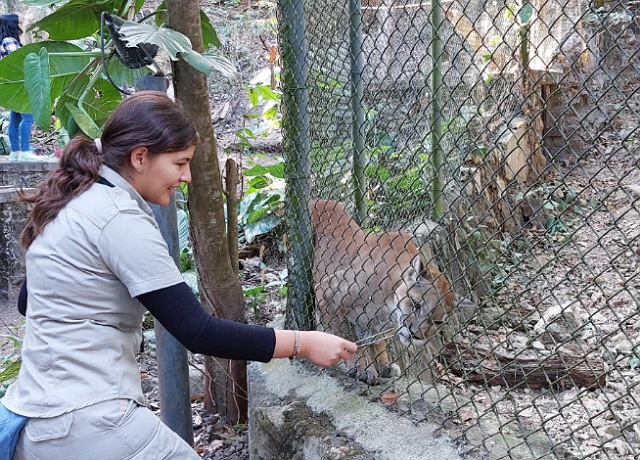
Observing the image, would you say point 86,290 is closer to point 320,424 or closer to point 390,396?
point 320,424

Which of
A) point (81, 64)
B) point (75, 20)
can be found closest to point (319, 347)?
point (81, 64)

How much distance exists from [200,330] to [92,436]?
449 millimetres

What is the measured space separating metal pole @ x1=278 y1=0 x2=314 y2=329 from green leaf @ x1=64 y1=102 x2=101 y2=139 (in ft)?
3.19

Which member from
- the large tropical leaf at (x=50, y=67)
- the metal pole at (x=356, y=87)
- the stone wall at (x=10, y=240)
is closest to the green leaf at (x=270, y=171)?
the stone wall at (x=10, y=240)

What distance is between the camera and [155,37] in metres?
2.96

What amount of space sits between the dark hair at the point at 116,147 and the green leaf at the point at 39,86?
1196mm

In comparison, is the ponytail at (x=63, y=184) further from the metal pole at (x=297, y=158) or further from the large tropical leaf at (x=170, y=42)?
the metal pole at (x=297, y=158)

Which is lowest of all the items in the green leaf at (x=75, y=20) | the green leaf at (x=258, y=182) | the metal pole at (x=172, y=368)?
the metal pole at (x=172, y=368)

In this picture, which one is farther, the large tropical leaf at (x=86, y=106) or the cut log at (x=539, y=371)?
the cut log at (x=539, y=371)

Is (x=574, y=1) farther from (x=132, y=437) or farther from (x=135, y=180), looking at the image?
(x=132, y=437)

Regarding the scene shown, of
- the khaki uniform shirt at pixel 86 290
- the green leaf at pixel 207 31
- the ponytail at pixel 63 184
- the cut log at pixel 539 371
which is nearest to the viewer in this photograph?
the khaki uniform shirt at pixel 86 290

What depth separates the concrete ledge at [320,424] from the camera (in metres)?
2.87

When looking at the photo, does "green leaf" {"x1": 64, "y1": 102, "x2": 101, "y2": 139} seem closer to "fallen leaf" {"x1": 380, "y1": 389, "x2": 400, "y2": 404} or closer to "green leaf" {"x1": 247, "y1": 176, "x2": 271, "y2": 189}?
"fallen leaf" {"x1": 380, "y1": 389, "x2": 400, "y2": 404}

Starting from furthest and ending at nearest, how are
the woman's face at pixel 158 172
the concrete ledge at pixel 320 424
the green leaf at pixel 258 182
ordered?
1. the green leaf at pixel 258 182
2. the concrete ledge at pixel 320 424
3. the woman's face at pixel 158 172
